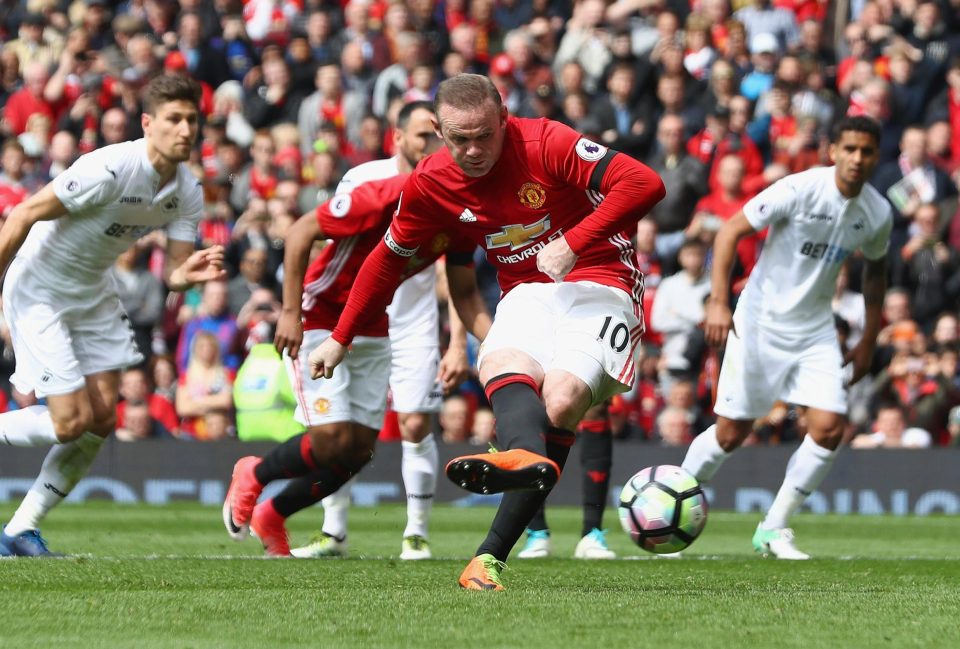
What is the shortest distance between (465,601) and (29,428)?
349 centimetres

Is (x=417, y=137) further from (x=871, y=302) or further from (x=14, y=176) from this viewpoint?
(x=14, y=176)

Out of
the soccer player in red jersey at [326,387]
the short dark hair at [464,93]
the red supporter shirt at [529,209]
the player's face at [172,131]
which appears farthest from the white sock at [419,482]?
the short dark hair at [464,93]

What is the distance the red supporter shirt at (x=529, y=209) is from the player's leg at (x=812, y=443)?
2705mm

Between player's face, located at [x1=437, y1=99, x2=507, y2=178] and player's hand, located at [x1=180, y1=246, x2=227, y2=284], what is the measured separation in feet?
6.71

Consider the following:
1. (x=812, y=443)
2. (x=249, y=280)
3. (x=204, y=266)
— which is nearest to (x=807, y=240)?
(x=812, y=443)

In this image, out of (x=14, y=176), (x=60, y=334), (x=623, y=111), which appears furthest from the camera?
(x=14, y=176)

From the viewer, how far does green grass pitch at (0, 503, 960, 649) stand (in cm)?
508

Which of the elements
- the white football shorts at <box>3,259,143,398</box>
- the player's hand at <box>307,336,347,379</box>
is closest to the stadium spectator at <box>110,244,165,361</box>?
the white football shorts at <box>3,259,143,398</box>

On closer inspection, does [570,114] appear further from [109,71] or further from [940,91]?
[109,71]

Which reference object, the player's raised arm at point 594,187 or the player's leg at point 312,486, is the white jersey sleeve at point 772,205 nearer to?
the player's leg at point 312,486

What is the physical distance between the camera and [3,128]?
1959 cm

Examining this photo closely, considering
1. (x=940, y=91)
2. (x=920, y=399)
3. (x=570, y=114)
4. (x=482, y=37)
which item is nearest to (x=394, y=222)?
(x=920, y=399)

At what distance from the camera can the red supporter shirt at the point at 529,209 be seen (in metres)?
6.40

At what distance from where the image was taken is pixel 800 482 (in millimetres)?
9359
